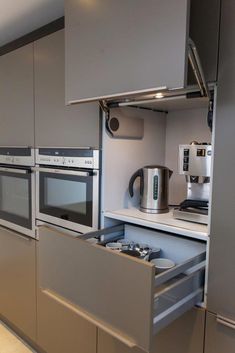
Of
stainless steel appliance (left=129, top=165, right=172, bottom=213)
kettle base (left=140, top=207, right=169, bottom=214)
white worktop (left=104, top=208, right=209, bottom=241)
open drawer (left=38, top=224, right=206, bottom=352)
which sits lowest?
open drawer (left=38, top=224, right=206, bottom=352)

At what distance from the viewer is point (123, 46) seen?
1092 mm

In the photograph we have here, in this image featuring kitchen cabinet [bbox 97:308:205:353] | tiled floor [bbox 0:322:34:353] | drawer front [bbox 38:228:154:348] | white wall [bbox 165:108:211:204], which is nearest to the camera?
drawer front [bbox 38:228:154:348]

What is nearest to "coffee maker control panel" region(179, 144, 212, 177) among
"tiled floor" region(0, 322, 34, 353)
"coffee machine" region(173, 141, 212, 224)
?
"coffee machine" region(173, 141, 212, 224)

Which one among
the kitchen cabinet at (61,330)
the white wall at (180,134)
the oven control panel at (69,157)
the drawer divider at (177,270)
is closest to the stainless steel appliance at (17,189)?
the oven control panel at (69,157)

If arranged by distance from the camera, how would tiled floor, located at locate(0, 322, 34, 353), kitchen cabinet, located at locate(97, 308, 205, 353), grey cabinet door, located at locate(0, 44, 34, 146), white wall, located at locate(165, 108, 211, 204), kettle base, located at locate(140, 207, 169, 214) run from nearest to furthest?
1. kitchen cabinet, located at locate(97, 308, 205, 353)
2. kettle base, located at locate(140, 207, 169, 214)
3. white wall, located at locate(165, 108, 211, 204)
4. grey cabinet door, located at locate(0, 44, 34, 146)
5. tiled floor, located at locate(0, 322, 34, 353)

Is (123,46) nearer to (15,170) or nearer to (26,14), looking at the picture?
(26,14)

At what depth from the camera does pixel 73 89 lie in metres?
1.29

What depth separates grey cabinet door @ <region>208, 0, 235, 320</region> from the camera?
3.53 feet

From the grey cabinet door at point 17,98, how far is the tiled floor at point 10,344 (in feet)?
4.75

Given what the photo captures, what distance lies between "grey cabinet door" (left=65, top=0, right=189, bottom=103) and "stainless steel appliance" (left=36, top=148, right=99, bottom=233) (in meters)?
0.39

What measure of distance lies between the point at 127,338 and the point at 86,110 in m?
1.08

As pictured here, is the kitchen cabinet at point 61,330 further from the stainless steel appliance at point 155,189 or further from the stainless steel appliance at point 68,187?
the stainless steel appliance at point 155,189

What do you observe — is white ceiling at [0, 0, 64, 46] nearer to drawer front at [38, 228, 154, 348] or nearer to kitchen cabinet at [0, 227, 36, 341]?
drawer front at [38, 228, 154, 348]

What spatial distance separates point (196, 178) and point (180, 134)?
0.45 metres
